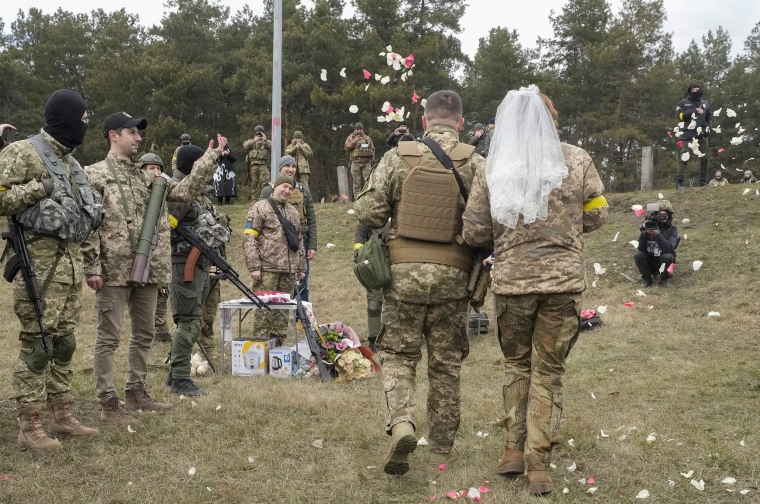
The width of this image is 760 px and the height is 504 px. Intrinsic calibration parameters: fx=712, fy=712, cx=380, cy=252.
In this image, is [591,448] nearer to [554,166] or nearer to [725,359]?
[554,166]

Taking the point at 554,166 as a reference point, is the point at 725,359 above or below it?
below

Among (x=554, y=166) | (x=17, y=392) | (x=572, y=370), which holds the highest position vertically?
(x=554, y=166)

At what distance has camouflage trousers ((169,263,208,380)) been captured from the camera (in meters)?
6.44

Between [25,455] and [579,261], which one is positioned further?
[25,455]

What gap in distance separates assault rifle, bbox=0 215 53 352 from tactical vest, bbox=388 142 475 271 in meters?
2.32

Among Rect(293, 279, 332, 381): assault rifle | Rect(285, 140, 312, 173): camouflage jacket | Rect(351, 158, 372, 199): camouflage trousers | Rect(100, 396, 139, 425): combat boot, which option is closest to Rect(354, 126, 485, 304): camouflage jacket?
Rect(100, 396, 139, 425): combat boot

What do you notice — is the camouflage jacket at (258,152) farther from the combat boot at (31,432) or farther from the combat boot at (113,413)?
the combat boot at (31,432)

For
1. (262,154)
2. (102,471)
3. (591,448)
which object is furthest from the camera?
(262,154)

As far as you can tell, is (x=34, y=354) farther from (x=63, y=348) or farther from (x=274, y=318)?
(x=274, y=318)

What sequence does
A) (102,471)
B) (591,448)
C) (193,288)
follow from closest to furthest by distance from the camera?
(102,471) → (591,448) → (193,288)

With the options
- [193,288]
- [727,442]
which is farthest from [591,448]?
[193,288]

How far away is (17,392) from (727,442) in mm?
4815

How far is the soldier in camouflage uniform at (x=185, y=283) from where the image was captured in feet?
21.1

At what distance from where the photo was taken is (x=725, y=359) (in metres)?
7.71
